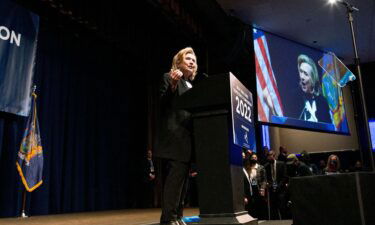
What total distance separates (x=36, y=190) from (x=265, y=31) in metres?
4.85

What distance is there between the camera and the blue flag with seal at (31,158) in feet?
15.8

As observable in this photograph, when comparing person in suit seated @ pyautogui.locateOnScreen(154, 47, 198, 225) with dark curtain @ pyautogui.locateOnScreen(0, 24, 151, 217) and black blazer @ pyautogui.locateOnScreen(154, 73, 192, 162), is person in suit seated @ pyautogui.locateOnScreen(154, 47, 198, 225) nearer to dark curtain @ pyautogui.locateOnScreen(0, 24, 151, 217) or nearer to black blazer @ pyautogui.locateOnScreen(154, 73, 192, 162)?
black blazer @ pyautogui.locateOnScreen(154, 73, 192, 162)

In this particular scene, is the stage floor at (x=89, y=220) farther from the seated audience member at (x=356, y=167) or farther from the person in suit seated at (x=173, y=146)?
the seated audience member at (x=356, y=167)

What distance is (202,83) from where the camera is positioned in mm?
1653

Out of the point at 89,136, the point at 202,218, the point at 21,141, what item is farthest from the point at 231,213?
the point at 89,136

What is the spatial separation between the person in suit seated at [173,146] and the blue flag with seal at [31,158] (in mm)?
3682

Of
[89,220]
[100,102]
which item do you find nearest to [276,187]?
[89,220]

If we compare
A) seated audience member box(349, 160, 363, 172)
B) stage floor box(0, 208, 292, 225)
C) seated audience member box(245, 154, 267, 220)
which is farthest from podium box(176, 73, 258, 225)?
seated audience member box(349, 160, 363, 172)

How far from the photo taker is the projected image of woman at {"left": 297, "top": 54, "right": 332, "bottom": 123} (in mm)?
6672

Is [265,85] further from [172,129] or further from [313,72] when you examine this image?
[172,129]

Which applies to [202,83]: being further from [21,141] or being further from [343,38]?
[343,38]

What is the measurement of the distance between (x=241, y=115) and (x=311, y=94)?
5.58m

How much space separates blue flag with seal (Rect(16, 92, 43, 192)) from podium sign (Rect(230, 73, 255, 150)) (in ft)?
13.0

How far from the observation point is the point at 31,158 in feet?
16.1
